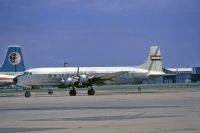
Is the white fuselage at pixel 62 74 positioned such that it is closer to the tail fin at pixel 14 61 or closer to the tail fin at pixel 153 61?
the tail fin at pixel 153 61

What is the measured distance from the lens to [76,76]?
5906 centimetres

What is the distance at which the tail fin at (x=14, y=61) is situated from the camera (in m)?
67.1

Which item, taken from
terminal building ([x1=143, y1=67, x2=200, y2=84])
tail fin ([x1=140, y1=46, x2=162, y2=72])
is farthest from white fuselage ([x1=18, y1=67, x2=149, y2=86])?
terminal building ([x1=143, y1=67, x2=200, y2=84])

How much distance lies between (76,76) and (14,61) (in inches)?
494

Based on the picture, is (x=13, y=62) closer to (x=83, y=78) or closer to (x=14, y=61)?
(x=14, y=61)

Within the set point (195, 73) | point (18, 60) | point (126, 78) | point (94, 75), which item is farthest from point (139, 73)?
point (195, 73)

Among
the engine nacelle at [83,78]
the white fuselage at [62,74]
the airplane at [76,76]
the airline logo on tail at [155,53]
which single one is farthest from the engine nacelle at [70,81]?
the airline logo on tail at [155,53]

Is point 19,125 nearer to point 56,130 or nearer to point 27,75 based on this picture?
point 56,130

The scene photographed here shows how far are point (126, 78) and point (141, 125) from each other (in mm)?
44028

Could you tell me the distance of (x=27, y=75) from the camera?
190 ft

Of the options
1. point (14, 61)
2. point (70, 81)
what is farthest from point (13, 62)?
point (70, 81)

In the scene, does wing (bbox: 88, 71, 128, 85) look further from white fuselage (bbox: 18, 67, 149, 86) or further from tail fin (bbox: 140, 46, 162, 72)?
tail fin (bbox: 140, 46, 162, 72)

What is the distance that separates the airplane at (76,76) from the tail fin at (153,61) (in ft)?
5.98

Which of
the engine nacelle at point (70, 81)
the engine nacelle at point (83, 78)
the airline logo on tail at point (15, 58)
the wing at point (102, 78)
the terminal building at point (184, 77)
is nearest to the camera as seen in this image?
the engine nacelle at point (70, 81)
